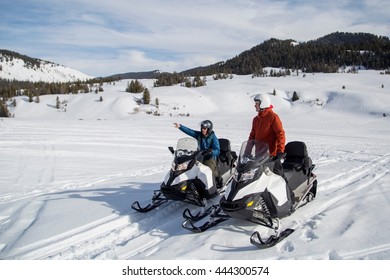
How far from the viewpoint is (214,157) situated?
649 centimetres

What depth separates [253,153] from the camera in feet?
16.1

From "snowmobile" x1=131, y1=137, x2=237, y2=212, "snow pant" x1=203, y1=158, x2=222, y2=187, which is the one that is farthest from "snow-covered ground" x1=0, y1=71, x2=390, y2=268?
"snow pant" x1=203, y1=158, x2=222, y2=187

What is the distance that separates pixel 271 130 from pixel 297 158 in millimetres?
923

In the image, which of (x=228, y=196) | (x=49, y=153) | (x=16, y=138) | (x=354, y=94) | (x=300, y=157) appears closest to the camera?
(x=228, y=196)

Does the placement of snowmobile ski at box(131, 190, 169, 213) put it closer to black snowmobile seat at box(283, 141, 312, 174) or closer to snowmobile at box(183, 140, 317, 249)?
snowmobile at box(183, 140, 317, 249)

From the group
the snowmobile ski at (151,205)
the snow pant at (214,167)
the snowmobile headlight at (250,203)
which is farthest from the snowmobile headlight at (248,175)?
the snowmobile ski at (151,205)

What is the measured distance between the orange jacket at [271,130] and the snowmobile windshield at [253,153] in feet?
1.98

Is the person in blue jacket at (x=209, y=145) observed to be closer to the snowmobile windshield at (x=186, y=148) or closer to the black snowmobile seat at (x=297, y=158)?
the snowmobile windshield at (x=186, y=148)

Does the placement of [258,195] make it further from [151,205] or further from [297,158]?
[151,205]

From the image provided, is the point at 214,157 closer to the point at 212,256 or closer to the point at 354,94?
the point at 212,256

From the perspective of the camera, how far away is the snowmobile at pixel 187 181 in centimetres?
565

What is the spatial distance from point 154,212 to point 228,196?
1.62m

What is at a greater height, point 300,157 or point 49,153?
point 300,157
